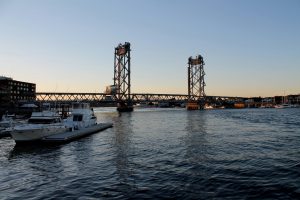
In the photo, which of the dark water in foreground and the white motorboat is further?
the white motorboat

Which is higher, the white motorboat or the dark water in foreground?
the white motorboat

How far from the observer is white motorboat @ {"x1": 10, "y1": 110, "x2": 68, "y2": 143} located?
39.6 metres

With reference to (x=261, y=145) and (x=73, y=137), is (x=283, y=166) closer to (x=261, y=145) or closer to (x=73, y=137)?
(x=261, y=145)

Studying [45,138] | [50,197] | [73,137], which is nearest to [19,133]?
[45,138]

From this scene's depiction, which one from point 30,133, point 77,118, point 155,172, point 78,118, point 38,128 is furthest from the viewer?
point 78,118

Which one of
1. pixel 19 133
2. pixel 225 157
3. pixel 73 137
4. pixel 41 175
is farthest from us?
pixel 73 137

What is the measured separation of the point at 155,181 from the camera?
68.4ft

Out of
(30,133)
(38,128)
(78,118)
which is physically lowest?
(30,133)

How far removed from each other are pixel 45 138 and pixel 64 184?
21557 millimetres

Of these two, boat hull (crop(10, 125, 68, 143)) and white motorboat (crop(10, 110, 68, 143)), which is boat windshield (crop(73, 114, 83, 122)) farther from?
boat hull (crop(10, 125, 68, 143))

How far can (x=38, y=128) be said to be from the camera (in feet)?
134

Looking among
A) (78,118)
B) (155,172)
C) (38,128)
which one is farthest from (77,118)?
(155,172)

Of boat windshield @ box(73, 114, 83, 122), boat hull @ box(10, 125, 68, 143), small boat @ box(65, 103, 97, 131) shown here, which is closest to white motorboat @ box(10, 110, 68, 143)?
boat hull @ box(10, 125, 68, 143)

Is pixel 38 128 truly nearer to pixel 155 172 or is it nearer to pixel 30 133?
pixel 30 133
